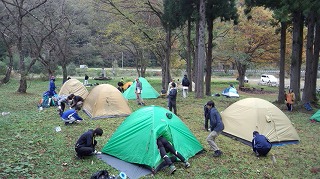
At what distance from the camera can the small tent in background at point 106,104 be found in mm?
12367

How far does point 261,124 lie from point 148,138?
411 centimetres

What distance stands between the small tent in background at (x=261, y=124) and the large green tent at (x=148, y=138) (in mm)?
2118

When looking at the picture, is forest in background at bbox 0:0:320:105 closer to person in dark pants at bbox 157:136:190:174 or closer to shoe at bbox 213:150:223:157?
person in dark pants at bbox 157:136:190:174

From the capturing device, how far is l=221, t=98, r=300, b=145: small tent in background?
30.8ft

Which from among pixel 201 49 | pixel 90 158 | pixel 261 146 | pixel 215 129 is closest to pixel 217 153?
pixel 215 129

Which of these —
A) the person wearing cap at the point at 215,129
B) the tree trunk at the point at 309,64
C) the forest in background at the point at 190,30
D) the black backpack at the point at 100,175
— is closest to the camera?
the black backpack at the point at 100,175

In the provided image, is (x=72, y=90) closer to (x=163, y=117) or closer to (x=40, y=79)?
(x=163, y=117)

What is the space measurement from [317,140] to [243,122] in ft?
8.87

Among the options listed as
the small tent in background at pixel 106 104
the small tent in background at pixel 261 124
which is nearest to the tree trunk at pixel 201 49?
the small tent in background at pixel 106 104

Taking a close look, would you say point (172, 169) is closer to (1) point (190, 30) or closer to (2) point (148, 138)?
(2) point (148, 138)

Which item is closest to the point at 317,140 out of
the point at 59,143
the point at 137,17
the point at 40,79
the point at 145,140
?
the point at 145,140

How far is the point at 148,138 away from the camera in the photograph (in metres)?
7.28

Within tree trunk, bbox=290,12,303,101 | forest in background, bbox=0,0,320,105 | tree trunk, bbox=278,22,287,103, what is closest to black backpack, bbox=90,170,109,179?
forest in background, bbox=0,0,320,105

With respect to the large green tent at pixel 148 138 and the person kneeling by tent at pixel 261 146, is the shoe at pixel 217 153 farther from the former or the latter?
the person kneeling by tent at pixel 261 146
